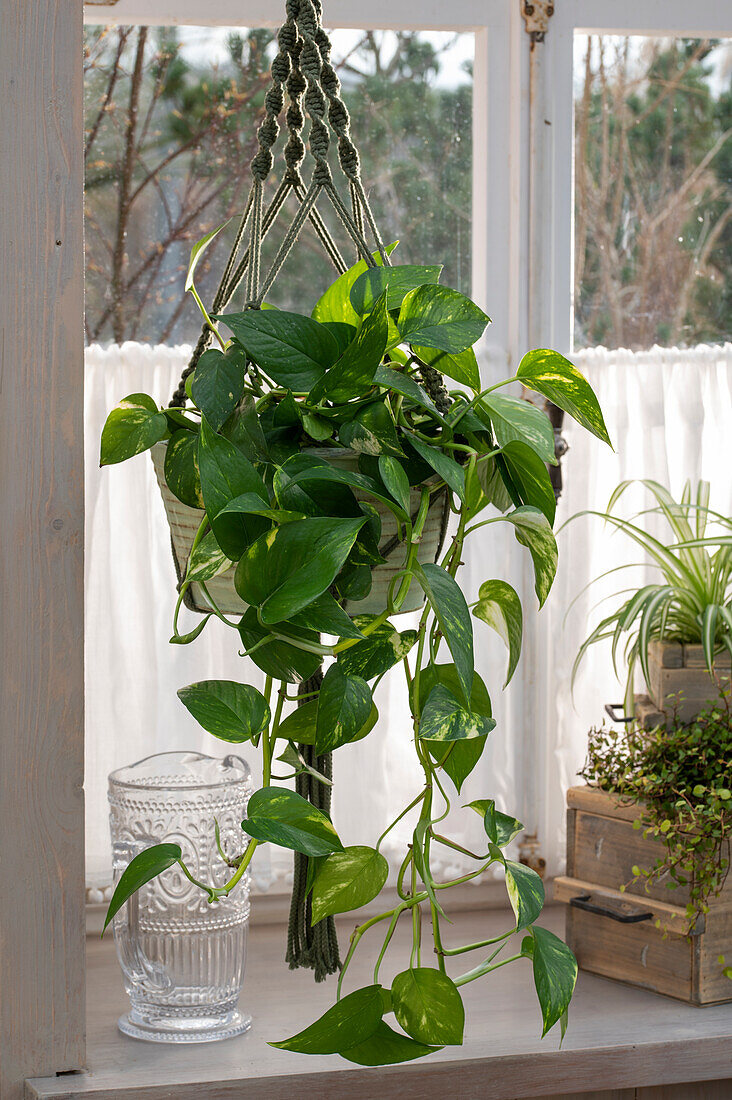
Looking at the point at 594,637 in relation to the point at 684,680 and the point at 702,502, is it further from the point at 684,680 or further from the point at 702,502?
the point at 702,502

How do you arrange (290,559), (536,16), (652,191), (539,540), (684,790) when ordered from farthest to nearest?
(652,191)
(536,16)
(684,790)
(539,540)
(290,559)

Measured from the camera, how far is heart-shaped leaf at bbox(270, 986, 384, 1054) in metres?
0.83

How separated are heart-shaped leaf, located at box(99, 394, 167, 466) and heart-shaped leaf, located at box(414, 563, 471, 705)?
246mm

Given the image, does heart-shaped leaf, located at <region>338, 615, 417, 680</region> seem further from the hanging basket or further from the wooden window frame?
the wooden window frame

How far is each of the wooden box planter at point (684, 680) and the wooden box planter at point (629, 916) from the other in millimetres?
154

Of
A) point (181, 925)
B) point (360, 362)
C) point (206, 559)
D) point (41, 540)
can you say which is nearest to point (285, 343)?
point (360, 362)

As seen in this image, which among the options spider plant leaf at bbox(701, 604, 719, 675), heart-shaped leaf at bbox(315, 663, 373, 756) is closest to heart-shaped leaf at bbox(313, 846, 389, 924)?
heart-shaped leaf at bbox(315, 663, 373, 756)

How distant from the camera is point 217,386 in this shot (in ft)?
2.85

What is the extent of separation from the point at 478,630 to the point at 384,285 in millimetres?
860

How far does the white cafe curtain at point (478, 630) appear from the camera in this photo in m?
1.58

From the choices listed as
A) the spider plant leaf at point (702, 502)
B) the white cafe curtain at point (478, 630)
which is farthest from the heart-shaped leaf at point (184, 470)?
the spider plant leaf at point (702, 502)

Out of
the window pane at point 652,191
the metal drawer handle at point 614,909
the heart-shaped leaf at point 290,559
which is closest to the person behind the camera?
the heart-shaped leaf at point 290,559

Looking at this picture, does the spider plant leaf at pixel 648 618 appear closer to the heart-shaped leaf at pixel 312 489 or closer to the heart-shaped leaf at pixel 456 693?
the heart-shaped leaf at pixel 456 693

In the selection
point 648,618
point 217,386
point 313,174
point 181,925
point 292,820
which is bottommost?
point 181,925
